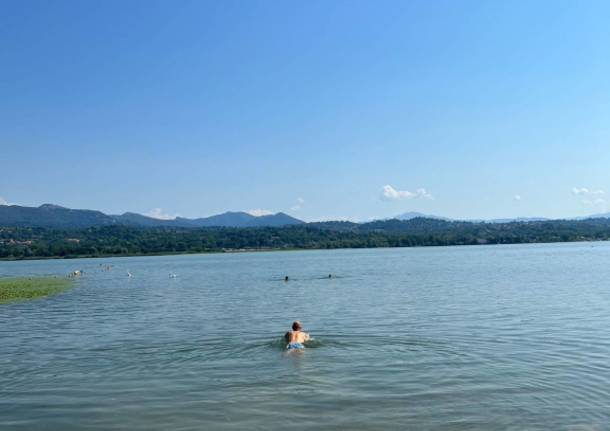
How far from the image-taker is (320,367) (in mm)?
21766

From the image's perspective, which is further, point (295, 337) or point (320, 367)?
point (295, 337)

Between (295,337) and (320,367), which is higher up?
(295,337)

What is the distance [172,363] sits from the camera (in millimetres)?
23234

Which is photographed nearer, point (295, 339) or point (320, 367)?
point (320, 367)

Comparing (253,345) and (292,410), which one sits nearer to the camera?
(292,410)

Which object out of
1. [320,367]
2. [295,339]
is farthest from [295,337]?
[320,367]

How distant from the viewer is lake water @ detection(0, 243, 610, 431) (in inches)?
615

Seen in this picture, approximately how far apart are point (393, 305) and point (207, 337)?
15.8 m

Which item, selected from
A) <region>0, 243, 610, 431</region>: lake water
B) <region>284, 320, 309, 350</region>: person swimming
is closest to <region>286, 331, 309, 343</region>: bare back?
<region>284, 320, 309, 350</region>: person swimming

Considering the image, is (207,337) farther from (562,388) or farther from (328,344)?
(562,388)

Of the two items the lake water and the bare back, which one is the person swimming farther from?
the lake water

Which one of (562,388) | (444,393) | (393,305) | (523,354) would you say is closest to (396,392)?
(444,393)

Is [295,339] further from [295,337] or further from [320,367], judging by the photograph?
[320,367]

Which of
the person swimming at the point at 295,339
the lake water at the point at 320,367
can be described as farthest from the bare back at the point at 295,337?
the lake water at the point at 320,367
